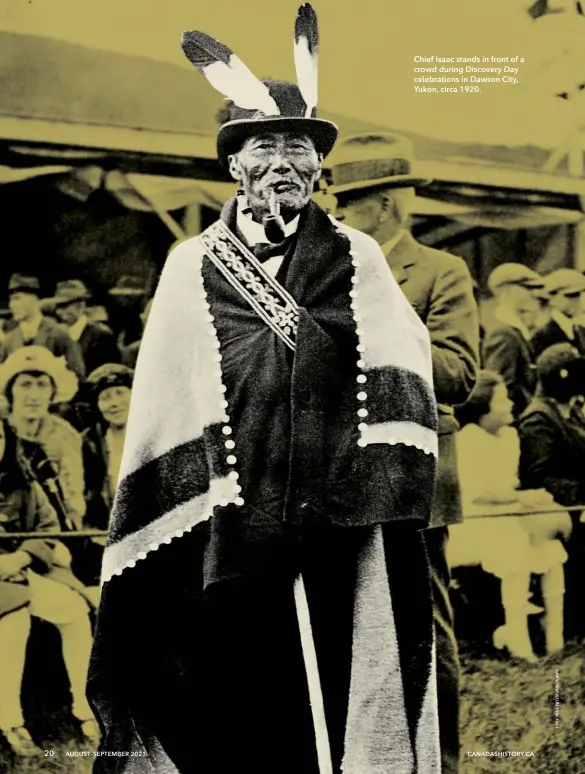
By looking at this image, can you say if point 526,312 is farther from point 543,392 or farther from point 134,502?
point 134,502

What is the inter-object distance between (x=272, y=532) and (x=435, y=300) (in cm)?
92

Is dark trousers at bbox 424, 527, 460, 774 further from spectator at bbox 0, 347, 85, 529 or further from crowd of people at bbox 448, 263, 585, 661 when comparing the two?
spectator at bbox 0, 347, 85, 529

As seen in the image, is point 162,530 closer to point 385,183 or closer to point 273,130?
point 273,130

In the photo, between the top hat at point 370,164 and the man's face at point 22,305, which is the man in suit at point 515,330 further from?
the man's face at point 22,305

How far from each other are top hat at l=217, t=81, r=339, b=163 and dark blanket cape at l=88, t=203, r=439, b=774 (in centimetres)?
32

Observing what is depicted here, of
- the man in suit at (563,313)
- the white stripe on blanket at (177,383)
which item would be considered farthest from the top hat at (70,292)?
the man in suit at (563,313)

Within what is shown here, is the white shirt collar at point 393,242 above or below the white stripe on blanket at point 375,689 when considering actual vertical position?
above

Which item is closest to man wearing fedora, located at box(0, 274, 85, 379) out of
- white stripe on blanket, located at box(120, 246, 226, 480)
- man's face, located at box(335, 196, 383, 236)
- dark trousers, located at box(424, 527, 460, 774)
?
white stripe on blanket, located at box(120, 246, 226, 480)

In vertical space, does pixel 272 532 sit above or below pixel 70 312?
below

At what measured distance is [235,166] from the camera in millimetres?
2898

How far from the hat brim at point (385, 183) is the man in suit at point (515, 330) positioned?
0.35 m

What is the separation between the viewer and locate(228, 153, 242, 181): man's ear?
2.89 m

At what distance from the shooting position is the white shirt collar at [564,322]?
3316 mm

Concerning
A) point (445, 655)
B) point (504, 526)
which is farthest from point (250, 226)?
point (445, 655)
